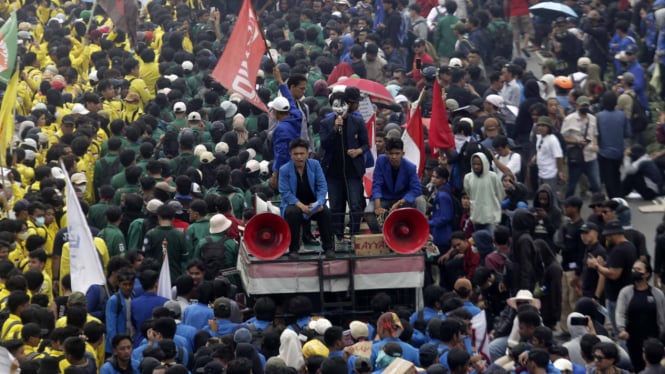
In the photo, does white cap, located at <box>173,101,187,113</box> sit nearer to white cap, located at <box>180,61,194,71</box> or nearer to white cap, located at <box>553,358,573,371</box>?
white cap, located at <box>180,61,194,71</box>

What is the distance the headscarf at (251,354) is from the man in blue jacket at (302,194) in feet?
7.95

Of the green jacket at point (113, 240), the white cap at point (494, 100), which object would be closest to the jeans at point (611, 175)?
the white cap at point (494, 100)

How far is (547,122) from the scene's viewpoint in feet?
65.6

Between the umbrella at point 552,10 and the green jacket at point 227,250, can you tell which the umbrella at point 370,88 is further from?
the umbrella at point 552,10

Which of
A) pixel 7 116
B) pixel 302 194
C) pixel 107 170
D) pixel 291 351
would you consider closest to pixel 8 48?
pixel 107 170

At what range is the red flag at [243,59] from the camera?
63.3 ft

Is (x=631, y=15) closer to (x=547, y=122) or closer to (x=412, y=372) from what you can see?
(x=547, y=122)

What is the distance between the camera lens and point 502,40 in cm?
2772

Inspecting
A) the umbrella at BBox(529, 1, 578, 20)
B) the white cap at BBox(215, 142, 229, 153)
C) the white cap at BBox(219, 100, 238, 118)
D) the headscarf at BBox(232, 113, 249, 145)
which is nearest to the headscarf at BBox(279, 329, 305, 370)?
the white cap at BBox(215, 142, 229, 153)

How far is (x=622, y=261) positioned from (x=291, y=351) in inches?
145

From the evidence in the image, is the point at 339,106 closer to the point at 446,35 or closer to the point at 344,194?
the point at 344,194

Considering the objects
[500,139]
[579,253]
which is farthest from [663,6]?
[579,253]

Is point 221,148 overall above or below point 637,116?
above

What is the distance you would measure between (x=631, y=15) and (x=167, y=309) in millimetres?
13851
